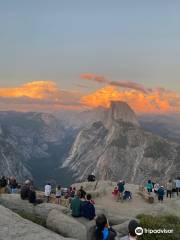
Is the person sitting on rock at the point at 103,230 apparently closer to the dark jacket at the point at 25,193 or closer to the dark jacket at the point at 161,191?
the dark jacket at the point at 25,193

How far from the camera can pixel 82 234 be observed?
2806 centimetres

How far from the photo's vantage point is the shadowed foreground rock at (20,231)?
24.0 meters

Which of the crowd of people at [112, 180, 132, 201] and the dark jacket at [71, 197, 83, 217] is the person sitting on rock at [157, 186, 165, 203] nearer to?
the crowd of people at [112, 180, 132, 201]

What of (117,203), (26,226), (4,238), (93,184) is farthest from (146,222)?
(93,184)

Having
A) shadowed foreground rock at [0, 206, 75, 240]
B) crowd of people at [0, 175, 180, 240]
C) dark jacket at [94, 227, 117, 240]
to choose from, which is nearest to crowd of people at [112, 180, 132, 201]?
crowd of people at [0, 175, 180, 240]

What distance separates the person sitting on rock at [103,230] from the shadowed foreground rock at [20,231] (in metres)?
6.80

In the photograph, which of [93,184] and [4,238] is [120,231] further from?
[93,184]

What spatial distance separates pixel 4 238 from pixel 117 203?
1283 inches

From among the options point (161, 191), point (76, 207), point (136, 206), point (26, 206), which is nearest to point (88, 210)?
point (76, 207)

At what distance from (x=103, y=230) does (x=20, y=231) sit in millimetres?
8390

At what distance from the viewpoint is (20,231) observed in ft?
81.1

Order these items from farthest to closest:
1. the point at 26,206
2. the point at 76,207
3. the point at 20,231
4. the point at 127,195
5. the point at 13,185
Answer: the point at 127,195 < the point at 13,185 < the point at 26,206 < the point at 76,207 < the point at 20,231

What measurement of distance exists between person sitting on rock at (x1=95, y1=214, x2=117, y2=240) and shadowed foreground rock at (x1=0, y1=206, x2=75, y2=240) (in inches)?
268

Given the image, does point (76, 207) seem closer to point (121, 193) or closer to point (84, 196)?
point (84, 196)
